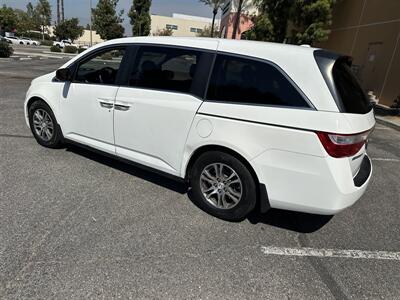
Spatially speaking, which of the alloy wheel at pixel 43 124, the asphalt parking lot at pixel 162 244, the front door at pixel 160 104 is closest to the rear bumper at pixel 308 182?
the asphalt parking lot at pixel 162 244

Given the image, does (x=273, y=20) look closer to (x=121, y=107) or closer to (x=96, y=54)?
(x=96, y=54)

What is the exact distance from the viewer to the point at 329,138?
254 cm

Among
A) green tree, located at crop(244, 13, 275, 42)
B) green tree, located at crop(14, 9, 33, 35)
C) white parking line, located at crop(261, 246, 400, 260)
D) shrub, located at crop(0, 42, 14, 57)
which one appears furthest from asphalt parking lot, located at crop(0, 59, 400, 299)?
green tree, located at crop(14, 9, 33, 35)

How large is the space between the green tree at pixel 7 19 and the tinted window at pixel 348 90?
7742 cm

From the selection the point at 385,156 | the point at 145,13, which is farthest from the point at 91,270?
the point at 145,13

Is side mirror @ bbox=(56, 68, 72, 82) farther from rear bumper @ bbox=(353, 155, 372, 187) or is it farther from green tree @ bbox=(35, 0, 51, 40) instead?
green tree @ bbox=(35, 0, 51, 40)

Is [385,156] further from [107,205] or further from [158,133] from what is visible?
[107,205]

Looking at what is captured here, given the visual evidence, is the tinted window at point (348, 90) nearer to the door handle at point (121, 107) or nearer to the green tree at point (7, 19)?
the door handle at point (121, 107)

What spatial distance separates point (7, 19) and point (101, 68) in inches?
3019

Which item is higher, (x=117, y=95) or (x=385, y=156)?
(x=117, y=95)

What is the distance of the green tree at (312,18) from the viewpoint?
1416 centimetres

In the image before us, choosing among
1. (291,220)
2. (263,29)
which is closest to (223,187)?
(291,220)

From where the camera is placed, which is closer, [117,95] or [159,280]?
[159,280]

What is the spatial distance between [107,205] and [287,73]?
227 cm
